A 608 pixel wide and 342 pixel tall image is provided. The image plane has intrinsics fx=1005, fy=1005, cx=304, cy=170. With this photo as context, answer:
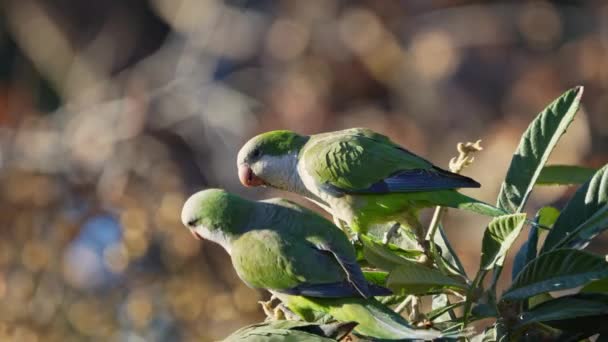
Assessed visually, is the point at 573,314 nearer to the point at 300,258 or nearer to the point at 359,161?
the point at 300,258

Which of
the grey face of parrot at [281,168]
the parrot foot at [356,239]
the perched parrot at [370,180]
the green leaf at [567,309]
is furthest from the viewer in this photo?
the grey face of parrot at [281,168]

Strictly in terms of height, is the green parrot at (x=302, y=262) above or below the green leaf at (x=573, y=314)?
below

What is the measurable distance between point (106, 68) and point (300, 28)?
212cm

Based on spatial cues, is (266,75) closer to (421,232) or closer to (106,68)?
(106,68)

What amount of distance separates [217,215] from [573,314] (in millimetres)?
843

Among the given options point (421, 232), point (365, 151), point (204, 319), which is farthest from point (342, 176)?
point (204, 319)

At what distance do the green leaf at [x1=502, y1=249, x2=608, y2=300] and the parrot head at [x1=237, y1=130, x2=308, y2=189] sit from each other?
2.89 ft

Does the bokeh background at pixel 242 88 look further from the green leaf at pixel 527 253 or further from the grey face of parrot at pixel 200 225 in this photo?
the green leaf at pixel 527 253

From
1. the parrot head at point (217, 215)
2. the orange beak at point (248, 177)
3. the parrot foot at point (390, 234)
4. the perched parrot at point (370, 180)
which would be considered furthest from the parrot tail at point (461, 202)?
the orange beak at point (248, 177)

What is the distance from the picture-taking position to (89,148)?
8281 mm

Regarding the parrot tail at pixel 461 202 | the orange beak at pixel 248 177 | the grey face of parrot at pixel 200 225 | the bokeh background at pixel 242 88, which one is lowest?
the bokeh background at pixel 242 88

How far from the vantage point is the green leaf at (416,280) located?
69.2 inches

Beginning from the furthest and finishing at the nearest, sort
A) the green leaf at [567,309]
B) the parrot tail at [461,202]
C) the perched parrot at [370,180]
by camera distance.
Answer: the perched parrot at [370,180] → the parrot tail at [461,202] → the green leaf at [567,309]

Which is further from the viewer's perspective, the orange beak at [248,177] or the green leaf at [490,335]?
the orange beak at [248,177]
